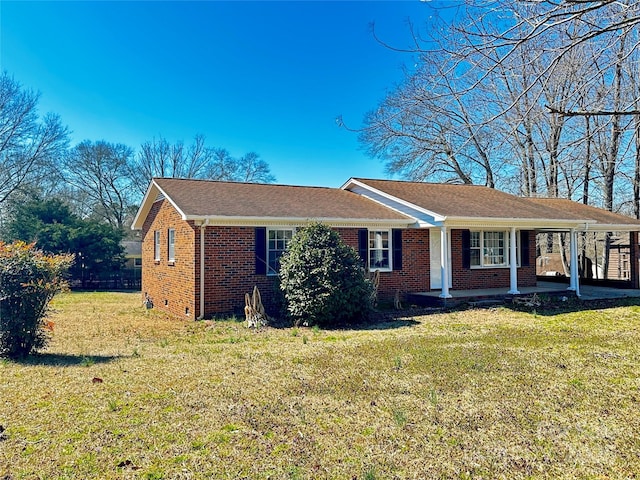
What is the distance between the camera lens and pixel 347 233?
1295cm

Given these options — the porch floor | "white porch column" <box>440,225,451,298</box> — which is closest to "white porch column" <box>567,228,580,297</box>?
the porch floor

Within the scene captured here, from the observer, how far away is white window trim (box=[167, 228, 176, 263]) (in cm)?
1292

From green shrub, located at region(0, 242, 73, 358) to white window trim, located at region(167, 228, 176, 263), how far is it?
5.91m

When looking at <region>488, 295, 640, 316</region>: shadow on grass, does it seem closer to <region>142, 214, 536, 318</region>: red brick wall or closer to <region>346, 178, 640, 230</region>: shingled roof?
<region>142, 214, 536, 318</region>: red brick wall

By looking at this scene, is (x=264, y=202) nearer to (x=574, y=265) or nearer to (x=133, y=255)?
(x=574, y=265)

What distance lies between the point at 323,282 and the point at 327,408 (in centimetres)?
535

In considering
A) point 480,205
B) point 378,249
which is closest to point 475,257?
point 480,205

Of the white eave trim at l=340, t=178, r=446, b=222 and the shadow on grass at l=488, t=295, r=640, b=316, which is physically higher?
the white eave trim at l=340, t=178, r=446, b=222

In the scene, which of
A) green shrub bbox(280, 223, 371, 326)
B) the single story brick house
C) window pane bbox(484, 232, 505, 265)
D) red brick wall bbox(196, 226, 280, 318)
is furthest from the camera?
window pane bbox(484, 232, 505, 265)

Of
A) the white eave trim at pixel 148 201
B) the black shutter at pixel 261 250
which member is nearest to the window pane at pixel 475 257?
the black shutter at pixel 261 250

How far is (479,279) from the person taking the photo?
14.9 m

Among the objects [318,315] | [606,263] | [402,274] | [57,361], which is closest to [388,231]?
[402,274]

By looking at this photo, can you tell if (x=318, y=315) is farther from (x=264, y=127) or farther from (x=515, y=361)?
(x=264, y=127)

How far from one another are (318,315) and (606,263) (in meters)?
20.5
